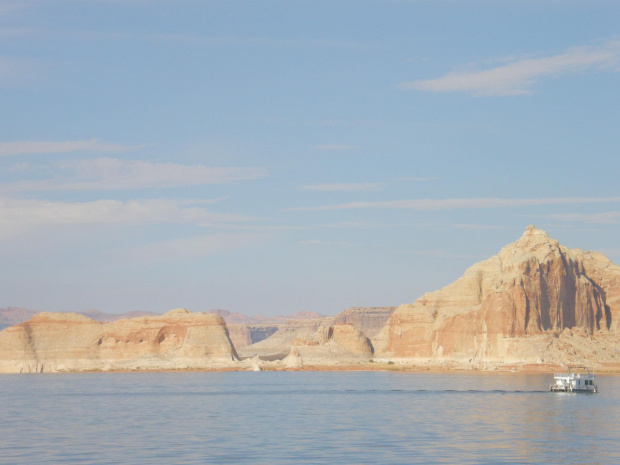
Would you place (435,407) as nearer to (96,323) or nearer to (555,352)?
(555,352)

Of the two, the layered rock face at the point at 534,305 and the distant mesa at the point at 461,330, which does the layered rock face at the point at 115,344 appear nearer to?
the distant mesa at the point at 461,330

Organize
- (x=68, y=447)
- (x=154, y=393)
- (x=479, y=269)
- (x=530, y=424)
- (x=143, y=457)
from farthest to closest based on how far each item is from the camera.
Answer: (x=479, y=269) < (x=154, y=393) < (x=530, y=424) < (x=68, y=447) < (x=143, y=457)

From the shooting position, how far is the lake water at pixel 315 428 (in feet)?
141

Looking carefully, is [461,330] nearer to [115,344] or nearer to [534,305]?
[534,305]

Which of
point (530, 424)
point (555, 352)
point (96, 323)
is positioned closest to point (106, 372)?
point (96, 323)

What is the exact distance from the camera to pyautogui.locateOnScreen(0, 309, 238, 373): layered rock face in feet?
563

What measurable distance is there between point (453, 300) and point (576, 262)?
1363 inches

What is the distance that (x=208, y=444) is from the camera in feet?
156

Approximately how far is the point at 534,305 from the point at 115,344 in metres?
79.0

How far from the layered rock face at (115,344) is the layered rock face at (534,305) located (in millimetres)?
43043

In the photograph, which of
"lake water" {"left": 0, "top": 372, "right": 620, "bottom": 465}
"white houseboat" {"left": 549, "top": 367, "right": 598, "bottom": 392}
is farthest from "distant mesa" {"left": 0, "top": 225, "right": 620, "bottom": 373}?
"lake water" {"left": 0, "top": 372, "right": 620, "bottom": 465}

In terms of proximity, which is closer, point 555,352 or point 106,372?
point 555,352

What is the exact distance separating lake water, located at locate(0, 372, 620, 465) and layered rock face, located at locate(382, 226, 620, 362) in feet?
173

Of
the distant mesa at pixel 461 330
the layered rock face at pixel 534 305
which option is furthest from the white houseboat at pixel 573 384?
the layered rock face at pixel 534 305
